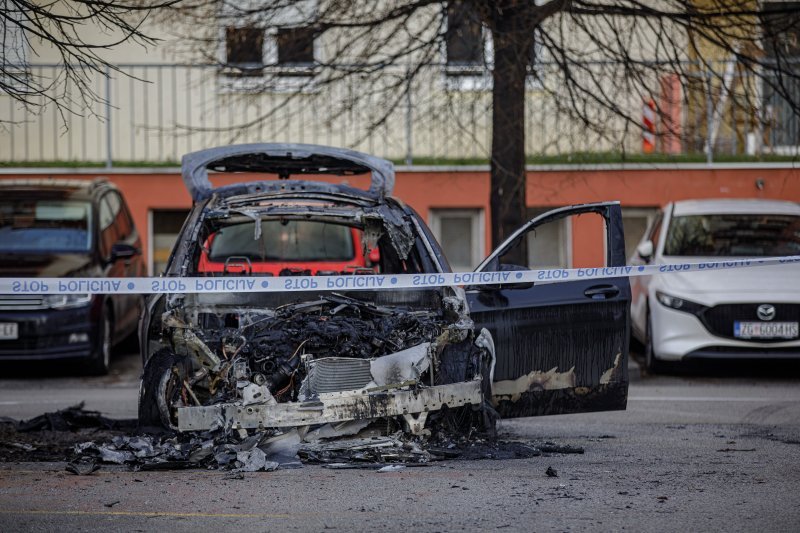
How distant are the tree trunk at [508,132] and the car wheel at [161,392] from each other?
20.9ft

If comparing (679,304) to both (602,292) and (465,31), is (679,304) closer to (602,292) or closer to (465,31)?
(465,31)

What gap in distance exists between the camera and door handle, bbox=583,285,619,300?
329 inches

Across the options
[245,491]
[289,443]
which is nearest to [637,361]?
[289,443]

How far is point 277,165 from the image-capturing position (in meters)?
10.4

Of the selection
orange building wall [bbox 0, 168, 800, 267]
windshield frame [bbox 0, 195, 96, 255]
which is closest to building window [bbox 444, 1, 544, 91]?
orange building wall [bbox 0, 168, 800, 267]

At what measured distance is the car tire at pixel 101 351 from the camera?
13.4 meters

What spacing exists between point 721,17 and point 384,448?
7041 millimetres

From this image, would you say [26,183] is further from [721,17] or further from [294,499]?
[294,499]

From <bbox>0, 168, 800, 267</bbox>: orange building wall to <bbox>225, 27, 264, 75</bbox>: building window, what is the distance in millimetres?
3694

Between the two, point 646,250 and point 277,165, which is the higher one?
point 277,165

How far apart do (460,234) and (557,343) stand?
10.5 metres

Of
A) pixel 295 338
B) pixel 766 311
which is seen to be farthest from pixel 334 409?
pixel 766 311

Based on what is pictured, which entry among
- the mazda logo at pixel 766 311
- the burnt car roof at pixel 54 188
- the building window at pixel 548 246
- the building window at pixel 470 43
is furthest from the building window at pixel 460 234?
the mazda logo at pixel 766 311

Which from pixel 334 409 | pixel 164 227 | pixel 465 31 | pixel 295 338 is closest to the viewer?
pixel 334 409
